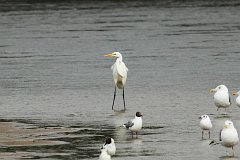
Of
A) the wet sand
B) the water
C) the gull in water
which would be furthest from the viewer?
the water

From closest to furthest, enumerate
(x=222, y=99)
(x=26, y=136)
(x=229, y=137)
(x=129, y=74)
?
(x=229, y=137), (x=26, y=136), (x=222, y=99), (x=129, y=74)

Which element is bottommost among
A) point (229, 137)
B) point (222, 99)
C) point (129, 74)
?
point (229, 137)

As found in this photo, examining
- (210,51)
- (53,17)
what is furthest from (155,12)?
(210,51)

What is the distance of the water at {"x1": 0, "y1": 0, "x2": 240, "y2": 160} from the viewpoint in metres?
16.2

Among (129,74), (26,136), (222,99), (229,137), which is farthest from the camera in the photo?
(129,74)

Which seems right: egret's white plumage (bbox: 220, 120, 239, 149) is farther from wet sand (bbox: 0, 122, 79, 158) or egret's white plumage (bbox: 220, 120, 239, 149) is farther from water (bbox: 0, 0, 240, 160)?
wet sand (bbox: 0, 122, 79, 158)

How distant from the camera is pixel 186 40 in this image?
34844 mm

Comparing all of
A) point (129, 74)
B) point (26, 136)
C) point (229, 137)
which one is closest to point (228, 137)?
point (229, 137)

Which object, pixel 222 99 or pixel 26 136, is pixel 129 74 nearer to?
pixel 222 99

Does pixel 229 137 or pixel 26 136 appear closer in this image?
pixel 229 137

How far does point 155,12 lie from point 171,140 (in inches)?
1323

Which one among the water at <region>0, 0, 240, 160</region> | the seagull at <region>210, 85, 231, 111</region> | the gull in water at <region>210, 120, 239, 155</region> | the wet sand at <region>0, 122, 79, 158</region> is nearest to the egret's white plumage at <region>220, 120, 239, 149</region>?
the gull in water at <region>210, 120, 239, 155</region>

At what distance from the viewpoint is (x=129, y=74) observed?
2633cm

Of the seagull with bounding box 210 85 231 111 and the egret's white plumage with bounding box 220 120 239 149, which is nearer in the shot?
the egret's white plumage with bounding box 220 120 239 149
